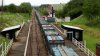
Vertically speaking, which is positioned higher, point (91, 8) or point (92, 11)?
point (91, 8)

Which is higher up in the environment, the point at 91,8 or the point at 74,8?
the point at 91,8

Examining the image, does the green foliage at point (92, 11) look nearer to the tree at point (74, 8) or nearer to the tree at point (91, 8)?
the tree at point (91, 8)

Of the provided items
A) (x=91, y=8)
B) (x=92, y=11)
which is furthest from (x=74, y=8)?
(x=91, y=8)

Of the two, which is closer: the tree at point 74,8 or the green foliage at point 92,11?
the green foliage at point 92,11

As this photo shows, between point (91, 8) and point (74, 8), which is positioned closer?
point (91, 8)

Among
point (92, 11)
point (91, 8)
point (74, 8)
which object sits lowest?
point (92, 11)

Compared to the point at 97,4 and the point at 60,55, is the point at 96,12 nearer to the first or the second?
the point at 97,4

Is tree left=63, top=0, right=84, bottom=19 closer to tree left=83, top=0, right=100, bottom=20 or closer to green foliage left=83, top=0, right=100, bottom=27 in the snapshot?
green foliage left=83, top=0, right=100, bottom=27

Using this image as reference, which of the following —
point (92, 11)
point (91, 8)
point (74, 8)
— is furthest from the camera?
point (74, 8)

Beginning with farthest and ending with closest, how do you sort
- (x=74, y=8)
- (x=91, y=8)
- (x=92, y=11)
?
(x=74, y=8) → (x=92, y=11) → (x=91, y=8)

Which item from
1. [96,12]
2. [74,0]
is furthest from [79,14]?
[96,12]

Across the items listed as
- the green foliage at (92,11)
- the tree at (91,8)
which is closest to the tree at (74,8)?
the green foliage at (92,11)

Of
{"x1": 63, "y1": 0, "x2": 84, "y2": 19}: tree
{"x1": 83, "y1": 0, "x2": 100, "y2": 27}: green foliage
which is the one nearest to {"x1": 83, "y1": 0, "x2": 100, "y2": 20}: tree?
{"x1": 83, "y1": 0, "x2": 100, "y2": 27}: green foliage

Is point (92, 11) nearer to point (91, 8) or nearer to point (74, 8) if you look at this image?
point (91, 8)
